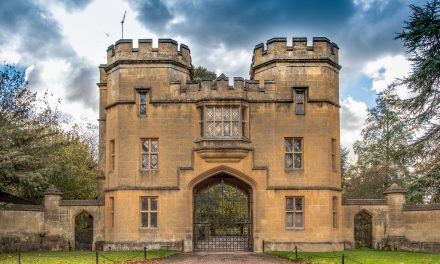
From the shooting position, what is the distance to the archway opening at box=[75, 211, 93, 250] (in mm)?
28438

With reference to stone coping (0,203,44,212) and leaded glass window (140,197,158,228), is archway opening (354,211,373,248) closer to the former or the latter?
leaded glass window (140,197,158,228)

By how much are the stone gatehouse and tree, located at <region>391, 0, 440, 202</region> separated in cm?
314

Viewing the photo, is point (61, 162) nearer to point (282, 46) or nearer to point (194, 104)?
point (194, 104)

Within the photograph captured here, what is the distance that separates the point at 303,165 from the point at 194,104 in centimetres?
548

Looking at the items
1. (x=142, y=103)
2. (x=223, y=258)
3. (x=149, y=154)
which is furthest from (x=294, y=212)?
(x=142, y=103)

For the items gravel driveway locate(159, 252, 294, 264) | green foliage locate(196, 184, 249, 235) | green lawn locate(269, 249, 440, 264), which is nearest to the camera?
green lawn locate(269, 249, 440, 264)

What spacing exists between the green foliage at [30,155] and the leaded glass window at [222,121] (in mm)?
6883

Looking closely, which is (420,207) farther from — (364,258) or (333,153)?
(364,258)

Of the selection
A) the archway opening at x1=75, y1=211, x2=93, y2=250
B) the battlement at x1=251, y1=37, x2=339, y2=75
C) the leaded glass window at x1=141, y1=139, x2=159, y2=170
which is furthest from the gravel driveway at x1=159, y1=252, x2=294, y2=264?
the battlement at x1=251, y1=37, x2=339, y2=75

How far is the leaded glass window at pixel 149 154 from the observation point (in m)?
26.8

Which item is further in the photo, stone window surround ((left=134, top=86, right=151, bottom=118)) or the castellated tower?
stone window surround ((left=134, top=86, right=151, bottom=118))

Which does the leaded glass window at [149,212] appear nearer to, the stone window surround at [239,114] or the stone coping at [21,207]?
the stone window surround at [239,114]

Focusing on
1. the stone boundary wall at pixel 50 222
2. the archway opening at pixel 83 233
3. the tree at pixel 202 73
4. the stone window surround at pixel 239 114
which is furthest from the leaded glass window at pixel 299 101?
the tree at pixel 202 73

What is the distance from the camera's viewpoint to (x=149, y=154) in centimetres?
2677
